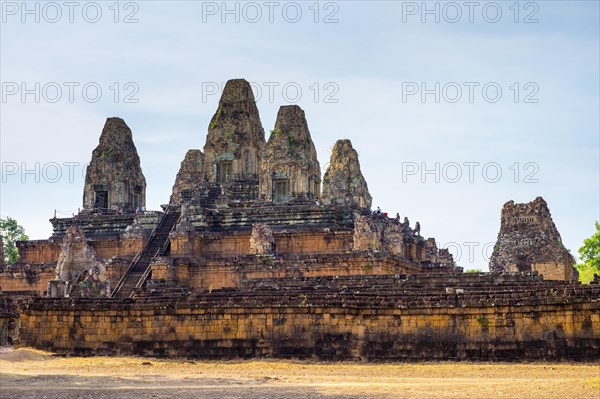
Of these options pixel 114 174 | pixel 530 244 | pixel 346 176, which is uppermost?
pixel 346 176

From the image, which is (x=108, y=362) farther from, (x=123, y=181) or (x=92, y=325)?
(x=123, y=181)

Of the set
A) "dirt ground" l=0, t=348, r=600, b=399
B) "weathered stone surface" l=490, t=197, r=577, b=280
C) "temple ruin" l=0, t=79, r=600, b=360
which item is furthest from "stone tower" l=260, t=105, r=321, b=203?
"dirt ground" l=0, t=348, r=600, b=399

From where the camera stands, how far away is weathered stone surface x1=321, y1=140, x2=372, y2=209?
203 ft

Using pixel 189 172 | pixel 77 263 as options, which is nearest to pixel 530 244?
pixel 77 263

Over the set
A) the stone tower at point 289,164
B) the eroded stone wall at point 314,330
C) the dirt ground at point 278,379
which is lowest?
the dirt ground at point 278,379

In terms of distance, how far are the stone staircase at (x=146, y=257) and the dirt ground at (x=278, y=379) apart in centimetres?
1470

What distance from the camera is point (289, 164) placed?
50.7m

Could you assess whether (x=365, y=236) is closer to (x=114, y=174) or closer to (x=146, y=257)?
(x=146, y=257)

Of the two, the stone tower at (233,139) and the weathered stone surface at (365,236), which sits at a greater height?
the stone tower at (233,139)

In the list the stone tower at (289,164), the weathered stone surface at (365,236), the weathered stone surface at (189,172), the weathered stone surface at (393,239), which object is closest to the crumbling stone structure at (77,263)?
the stone tower at (289,164)

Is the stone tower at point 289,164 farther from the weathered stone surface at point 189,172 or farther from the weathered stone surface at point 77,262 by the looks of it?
the weathered stone surface at point 189,172

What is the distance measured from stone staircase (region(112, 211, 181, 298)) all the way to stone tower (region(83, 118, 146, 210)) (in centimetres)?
577

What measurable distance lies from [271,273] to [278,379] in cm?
1803

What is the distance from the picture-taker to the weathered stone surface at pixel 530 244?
45.4 meters
